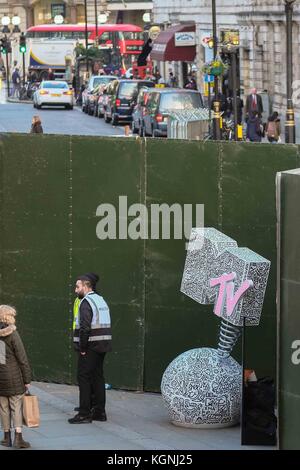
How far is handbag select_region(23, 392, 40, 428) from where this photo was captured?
482 inches

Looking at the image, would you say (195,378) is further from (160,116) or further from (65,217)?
(160,116)

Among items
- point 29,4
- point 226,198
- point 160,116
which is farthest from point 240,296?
point 29,4

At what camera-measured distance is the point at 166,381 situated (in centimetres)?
1327

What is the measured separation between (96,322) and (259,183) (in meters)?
2.07

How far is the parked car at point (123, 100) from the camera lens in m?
57.0

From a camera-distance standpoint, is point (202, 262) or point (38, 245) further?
point (38, 245)

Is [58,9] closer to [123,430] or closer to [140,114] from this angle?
[140,114]

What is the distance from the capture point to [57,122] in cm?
5716

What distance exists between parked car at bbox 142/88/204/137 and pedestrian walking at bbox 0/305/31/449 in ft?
110

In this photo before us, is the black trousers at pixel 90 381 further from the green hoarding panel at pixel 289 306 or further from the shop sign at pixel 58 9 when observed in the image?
the shop sign at pixel 58 9

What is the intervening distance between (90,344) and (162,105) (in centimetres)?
3413

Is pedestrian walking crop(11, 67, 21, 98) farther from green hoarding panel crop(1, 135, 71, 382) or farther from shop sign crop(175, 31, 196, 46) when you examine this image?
green hoarding panel crop(1, 135, 71, 382)

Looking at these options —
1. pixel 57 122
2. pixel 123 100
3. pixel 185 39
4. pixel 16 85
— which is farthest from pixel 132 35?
pixel 57 122
